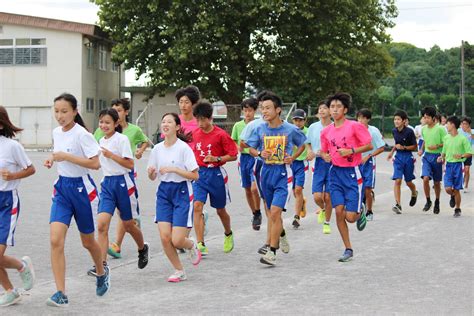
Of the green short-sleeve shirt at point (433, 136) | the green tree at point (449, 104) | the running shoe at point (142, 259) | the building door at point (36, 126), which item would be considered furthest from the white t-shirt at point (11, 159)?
the green tree at point (449, 104)

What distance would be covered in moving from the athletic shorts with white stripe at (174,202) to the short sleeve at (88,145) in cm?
129

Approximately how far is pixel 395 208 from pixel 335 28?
97.2ft

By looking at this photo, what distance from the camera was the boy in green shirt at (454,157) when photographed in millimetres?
15531

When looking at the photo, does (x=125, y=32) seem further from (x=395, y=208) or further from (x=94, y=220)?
(x=94, y=220)

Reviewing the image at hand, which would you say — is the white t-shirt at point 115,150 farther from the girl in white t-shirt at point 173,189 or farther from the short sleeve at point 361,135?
the short sleeve at point 361,135

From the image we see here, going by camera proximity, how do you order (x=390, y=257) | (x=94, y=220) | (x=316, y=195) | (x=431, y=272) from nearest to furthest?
1. (x=94, y=220)
2. (x=431, y=272)
3. (x=390, y=257)
4. (x=316, y=195)

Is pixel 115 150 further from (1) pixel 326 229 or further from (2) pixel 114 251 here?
(1) pixel 326 229

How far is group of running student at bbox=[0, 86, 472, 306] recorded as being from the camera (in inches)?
288

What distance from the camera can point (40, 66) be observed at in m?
48.2

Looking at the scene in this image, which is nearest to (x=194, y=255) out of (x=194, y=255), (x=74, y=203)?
(x=194, y=255)

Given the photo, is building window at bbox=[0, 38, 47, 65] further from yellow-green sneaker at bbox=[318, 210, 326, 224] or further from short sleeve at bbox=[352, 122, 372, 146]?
short sleeve at bbox=[352, 122, 372, 146]

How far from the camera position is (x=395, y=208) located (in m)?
15.3

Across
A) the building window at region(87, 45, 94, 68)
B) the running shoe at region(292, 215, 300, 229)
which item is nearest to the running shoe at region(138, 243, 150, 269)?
the running shoe at region(292, 215, 300, 229)

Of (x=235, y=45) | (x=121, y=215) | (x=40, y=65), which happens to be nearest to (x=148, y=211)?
(x=121, y=215)
